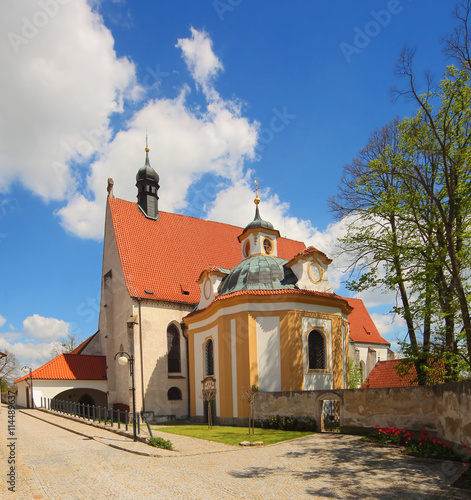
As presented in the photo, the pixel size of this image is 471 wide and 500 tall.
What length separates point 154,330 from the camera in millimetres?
26828

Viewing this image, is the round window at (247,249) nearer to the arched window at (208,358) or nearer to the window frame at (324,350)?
the arched window at (208,358)

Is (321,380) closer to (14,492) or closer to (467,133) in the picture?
(467,133)

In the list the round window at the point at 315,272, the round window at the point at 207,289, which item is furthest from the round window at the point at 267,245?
the round window at the point at 207,289

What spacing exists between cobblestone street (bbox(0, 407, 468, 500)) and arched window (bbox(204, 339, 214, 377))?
8840mm

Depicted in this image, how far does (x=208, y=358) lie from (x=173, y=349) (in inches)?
161

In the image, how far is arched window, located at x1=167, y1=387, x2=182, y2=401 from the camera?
26625mm

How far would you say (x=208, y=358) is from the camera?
24.3 metres

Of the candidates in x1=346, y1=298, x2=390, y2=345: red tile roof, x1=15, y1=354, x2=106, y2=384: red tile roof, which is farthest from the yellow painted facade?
x1=346, y1=298, x2=390, y2=345: red tile roof

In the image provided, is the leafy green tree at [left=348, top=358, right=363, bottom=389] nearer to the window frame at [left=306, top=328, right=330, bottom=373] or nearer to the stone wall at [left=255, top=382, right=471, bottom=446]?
the window frame at [left=306, top=328, right=330, bottom=373]

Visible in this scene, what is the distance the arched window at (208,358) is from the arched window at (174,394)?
3.75 meters

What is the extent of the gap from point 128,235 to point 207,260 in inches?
234

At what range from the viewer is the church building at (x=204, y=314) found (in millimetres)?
21766

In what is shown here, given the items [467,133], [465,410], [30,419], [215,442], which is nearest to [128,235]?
[30,419]

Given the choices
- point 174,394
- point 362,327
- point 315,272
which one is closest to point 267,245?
point 315,272
